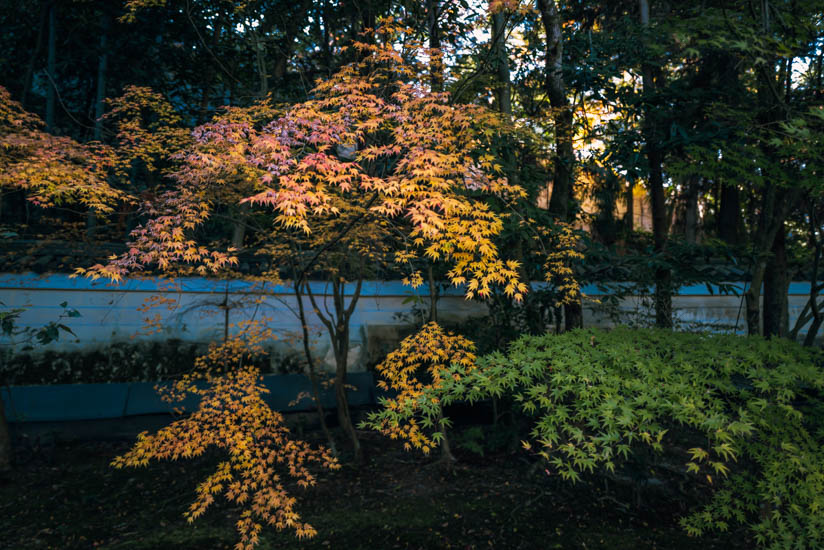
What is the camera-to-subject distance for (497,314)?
7.18 m

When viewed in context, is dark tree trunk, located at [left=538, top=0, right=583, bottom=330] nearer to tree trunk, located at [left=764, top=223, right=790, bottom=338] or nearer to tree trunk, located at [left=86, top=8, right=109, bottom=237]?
tree trunk, located at [left=764, top=223, right=790, bottom=338]

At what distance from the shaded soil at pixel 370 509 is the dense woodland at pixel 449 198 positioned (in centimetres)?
43

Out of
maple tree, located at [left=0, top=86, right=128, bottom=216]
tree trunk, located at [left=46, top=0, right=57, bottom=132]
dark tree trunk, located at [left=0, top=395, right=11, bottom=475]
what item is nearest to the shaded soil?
dark tree trunk, located at [left=0, top=395, right=11, bottom=475]

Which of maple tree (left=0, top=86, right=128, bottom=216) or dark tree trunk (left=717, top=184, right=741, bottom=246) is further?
dark tree trunk (left=717, top=184, right=741, bottom=246)

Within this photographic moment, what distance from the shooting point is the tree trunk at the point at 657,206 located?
705 centimetres

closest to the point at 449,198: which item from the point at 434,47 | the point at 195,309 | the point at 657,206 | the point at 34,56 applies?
the point at 434,47

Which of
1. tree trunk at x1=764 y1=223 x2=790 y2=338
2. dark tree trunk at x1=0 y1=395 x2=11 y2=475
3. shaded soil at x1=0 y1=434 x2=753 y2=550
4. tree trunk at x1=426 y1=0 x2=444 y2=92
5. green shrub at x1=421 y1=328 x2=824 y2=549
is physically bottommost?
shaded soil at x1=0 y1=434 x2=753 y2=550

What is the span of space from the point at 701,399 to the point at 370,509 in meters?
4.19

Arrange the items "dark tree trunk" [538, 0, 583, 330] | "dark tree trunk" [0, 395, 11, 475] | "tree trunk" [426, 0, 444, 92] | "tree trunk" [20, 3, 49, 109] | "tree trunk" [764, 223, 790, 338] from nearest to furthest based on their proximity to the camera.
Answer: "tree trunk" [426, 0, 444, 92] → "dark tree trunk" [0, 395, 11, 475] → "tree trunk" [764, 223, 790, 338] → "dark tree trunk" [538, 0, 583, 330] → "tree trunk" [20, 3, 49, 109]

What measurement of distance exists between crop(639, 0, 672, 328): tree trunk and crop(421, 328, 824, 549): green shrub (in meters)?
3.23

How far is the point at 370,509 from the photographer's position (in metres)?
5.82

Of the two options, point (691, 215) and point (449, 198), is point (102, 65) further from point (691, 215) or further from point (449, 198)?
point (691, 215)

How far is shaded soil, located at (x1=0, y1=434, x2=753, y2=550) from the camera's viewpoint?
5.14 meters

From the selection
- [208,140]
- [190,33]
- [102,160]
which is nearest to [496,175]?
[208,140]
